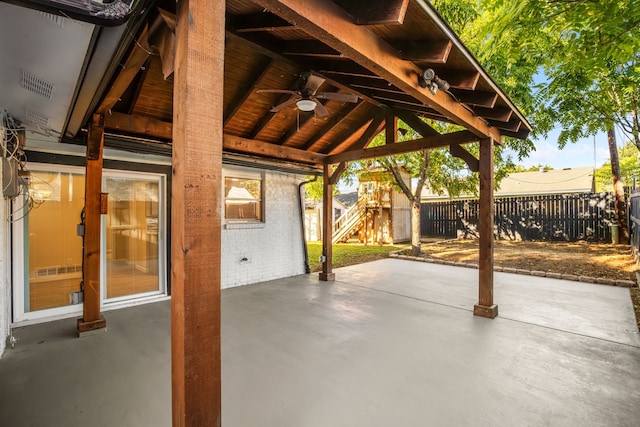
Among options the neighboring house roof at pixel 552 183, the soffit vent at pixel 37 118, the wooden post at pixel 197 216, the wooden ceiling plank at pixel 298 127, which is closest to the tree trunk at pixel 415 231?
the wooden ceiling plank at pixel 298 127

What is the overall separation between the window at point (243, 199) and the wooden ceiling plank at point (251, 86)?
186cm

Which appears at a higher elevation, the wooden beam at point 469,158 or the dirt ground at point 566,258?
the wooden beam at point 469,158

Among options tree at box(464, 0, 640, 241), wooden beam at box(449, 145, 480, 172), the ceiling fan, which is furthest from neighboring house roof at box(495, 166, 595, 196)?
the ceiling fan

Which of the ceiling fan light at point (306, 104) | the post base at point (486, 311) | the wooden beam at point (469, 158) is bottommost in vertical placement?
the post base at point (486, 311)

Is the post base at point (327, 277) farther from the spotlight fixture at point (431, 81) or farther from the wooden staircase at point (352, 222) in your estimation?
the wooden staircase at point (352, 222)

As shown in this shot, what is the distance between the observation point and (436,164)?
366 inches

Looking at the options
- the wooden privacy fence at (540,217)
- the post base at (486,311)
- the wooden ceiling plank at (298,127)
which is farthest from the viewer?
the wooden privacy fence at (540,217)

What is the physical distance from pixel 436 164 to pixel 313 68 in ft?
22.1

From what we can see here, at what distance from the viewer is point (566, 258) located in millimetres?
8000

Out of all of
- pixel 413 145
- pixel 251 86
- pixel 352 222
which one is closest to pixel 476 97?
pixel 413 145

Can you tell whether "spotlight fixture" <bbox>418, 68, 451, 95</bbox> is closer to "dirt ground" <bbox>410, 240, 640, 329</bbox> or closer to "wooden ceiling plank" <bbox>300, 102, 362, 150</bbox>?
"wooden ceiling plank" <bbox>300, 102, 362, 150</bbox>

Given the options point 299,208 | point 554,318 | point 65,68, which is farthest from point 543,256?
point 65,68

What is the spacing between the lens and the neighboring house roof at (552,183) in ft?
52.3

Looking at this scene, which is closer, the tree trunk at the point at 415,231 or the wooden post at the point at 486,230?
the wooden post at the point at 486,230
